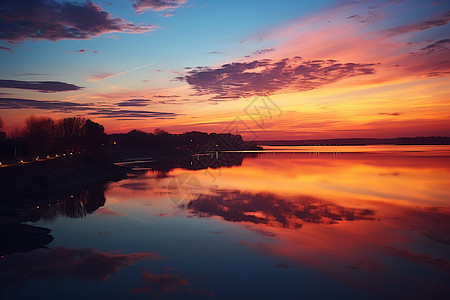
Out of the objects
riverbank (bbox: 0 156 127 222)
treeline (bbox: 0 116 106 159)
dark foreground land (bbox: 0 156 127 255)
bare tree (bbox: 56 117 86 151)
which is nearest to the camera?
dark foreground land (bbox: 0 156 127 255)

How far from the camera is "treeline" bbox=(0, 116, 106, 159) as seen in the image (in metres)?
75.9

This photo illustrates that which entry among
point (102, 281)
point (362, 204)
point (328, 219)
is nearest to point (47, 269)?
point (102, 281)

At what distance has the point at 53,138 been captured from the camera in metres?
91.3

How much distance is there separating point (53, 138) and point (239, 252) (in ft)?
298

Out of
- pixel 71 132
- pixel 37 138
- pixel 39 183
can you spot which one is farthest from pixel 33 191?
pixel 71 132

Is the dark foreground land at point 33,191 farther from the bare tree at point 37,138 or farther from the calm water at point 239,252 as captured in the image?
the bare tree at point 37,138

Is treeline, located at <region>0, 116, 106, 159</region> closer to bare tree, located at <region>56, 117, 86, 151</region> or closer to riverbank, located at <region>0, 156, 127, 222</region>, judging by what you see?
bare tree, located at <region>56, 117, 86, 151</region>

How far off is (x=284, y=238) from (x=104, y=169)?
5591cm

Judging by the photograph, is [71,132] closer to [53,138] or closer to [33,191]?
[53,138]

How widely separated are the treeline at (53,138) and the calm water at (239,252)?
182 ft

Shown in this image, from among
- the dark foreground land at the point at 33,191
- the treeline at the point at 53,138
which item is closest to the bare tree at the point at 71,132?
the treeline at the point at 53,138

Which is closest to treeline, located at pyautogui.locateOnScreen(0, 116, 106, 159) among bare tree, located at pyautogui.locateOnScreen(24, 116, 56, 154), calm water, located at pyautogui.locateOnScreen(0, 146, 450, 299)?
bare tree, located at pyautogui.locateOnScreen(24, 116, 56, 154)

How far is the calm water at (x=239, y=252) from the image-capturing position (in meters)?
13.2

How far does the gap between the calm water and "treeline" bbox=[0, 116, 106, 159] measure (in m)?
55.4
